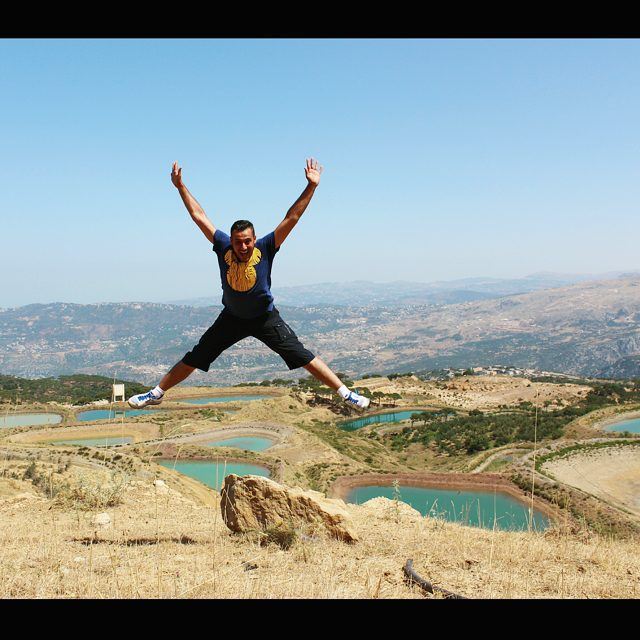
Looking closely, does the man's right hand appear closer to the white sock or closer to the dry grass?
the white sock

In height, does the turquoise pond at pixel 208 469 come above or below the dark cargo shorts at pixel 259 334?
below

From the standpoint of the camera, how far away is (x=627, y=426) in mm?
42188

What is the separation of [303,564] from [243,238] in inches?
106

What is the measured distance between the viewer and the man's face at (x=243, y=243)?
13.7 feet

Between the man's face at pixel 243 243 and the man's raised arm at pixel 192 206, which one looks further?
the man's raised arm at pixel 192 206

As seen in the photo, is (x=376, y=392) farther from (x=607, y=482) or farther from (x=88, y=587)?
(x=88, y=587)

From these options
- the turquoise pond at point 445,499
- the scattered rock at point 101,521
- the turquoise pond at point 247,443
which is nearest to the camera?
the scattered rock at point 101,521

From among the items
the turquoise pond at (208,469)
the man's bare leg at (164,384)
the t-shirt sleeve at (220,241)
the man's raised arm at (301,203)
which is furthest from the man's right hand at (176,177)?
the turquoise pond at (208,469)

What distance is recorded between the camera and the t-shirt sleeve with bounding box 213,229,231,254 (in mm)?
4458

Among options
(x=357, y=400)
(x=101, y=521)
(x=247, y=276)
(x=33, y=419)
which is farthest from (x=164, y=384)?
(x=33, y=419)

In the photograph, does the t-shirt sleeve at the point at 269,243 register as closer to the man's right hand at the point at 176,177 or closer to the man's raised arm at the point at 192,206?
the man's raised arm at the point at 192,206

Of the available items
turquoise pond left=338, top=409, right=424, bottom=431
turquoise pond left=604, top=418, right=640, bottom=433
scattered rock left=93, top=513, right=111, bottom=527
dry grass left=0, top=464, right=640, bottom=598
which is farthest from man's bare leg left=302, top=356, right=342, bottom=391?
turquoise pond left=338, top=409, right=424, bottom=431

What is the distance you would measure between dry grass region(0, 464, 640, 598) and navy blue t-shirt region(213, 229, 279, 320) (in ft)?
6.62
